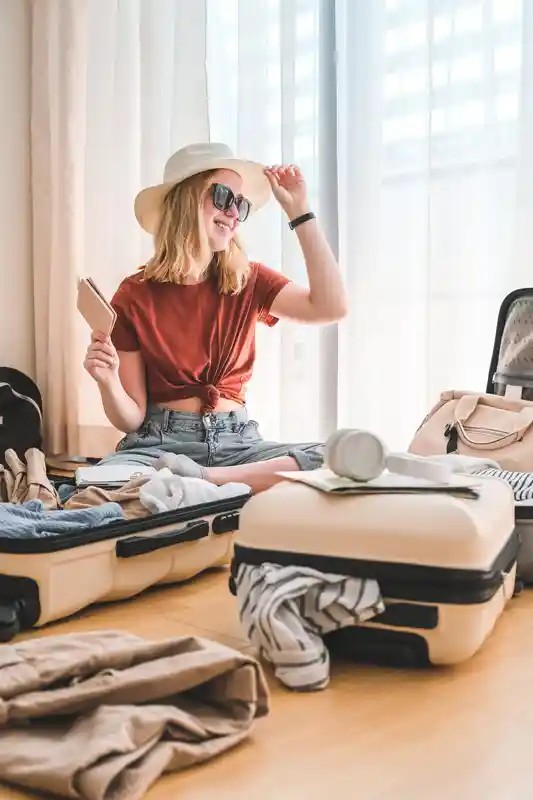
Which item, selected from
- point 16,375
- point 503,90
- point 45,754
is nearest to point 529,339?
point 503,90

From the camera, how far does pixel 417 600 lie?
1.02m

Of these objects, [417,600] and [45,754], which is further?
[417,600]

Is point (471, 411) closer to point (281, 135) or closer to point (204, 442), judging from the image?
point (204, 442)

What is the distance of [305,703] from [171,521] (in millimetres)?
489

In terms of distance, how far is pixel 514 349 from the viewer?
184cm

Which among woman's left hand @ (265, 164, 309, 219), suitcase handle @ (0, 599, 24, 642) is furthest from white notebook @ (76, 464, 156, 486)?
woman's left hand @ (265, 164, 309, 219)

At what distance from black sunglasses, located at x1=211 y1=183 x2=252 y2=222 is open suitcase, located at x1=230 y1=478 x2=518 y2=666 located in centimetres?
106

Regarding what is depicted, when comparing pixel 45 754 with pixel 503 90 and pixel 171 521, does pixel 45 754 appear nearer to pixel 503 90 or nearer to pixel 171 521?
pixel 171 521

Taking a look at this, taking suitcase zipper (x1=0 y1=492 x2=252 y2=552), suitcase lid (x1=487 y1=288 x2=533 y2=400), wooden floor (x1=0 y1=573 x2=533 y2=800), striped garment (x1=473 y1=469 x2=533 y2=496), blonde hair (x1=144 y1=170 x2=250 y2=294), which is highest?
blonde hair (x1=144 y1=170 x2=250 y2=294)

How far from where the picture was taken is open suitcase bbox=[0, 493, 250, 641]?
121cm

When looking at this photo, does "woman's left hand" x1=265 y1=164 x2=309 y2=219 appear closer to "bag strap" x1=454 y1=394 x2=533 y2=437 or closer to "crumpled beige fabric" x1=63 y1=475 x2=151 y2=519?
"bag strap" x1=454 y1=394 x2=533 y2=437

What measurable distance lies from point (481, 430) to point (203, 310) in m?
0.70

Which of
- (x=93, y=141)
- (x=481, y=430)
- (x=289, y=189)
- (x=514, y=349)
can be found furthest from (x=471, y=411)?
(x=93, y=141)

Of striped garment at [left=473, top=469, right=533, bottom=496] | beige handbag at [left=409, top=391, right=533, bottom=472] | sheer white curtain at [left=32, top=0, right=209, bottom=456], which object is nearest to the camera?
striped garment at [left=473, top=469, right=533, bottom=496]
